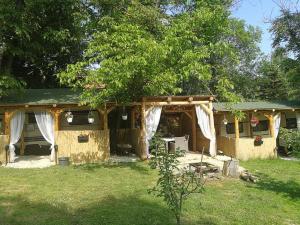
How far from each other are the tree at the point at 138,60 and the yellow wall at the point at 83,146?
2123 millimetres

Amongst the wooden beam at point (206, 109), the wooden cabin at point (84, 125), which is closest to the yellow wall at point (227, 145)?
the wooden cabin at point (84, 125)

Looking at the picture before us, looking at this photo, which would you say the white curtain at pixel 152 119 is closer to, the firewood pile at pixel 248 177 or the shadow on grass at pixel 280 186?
the firewood pile at pixel 248 177

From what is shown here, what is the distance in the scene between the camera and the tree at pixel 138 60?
15.1 metres

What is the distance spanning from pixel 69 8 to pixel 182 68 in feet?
24.4

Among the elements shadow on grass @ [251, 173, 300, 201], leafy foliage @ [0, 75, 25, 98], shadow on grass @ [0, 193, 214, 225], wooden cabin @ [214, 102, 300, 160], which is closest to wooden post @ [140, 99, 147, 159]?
wooden cabin @ [214, 102, 300, 160]

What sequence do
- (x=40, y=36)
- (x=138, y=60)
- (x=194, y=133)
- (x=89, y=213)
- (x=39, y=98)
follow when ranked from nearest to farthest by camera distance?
(x=89, y=213) < (x=138, y=60) < (x=39, y=98) < (x=40, y=36) < (x=194, y=133)

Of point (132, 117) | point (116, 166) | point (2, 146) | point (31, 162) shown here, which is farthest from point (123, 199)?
point (132, 117)

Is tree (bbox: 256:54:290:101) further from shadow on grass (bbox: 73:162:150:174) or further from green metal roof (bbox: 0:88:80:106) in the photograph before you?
shadow on grass (bbox: 73:162:150:174)

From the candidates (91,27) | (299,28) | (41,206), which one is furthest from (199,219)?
(299,28)

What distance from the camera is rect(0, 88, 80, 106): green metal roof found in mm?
17672

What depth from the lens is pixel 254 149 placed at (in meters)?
19.7

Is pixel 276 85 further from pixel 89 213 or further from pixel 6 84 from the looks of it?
pixel 89 213

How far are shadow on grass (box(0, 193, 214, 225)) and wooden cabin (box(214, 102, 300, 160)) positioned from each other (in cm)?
886

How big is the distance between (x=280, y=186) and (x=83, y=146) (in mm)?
8912
